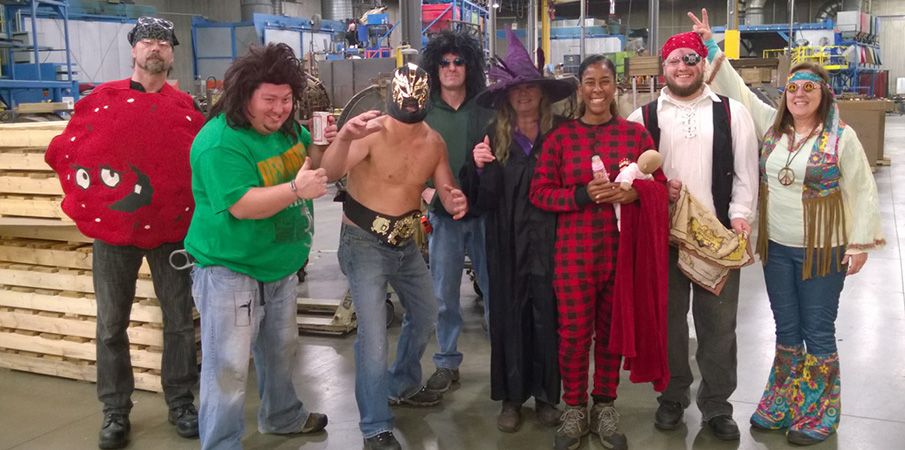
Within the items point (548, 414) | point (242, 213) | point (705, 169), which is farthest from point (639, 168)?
point (242, 213)

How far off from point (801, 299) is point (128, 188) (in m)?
3.13

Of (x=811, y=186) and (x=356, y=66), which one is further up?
(x=356, y=66)

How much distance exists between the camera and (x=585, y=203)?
3.34m

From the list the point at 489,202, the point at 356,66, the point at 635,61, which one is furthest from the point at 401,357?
the point at 356,66

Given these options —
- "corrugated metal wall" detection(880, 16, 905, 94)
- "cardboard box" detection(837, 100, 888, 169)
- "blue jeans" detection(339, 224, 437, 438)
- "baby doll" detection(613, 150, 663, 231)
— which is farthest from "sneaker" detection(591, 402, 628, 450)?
"corrugated metal wall" detection(880, 16, 905, 94)

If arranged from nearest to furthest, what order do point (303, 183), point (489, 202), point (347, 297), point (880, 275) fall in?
point (303, 183) < point (489, 202) < point (347, 297) < point (880, 275)

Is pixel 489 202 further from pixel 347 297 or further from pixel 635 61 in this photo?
pixel 635 61

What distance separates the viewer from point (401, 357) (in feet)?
13.5

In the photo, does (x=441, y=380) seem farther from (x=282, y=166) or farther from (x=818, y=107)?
(x=818, y=107)

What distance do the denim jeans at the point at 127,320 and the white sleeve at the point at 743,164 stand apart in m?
2.64

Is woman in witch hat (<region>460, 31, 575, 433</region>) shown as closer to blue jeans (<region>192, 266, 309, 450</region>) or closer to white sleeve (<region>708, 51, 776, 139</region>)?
white sleeve (<region>708, 51, 776, 139</region>)

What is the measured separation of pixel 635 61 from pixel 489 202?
26.8ft

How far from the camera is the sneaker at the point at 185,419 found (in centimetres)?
384

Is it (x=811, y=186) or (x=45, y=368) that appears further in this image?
(x=45, y=368)
